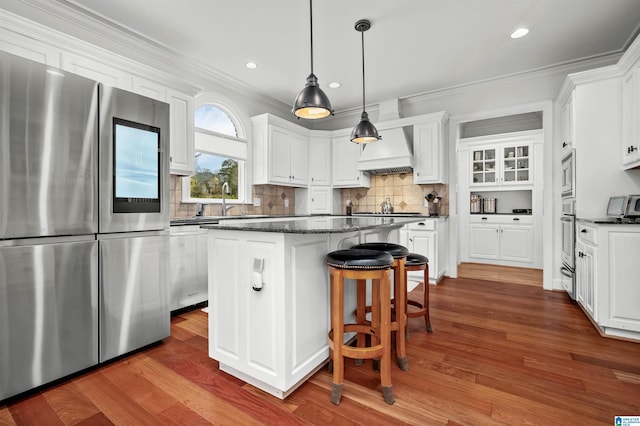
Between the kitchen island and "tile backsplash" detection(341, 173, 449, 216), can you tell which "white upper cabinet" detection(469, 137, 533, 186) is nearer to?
"tile backsplash" detection(341, 173, 449, 216)

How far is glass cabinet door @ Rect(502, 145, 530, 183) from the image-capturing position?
531 centimetres

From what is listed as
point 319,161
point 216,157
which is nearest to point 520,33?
point 319,161


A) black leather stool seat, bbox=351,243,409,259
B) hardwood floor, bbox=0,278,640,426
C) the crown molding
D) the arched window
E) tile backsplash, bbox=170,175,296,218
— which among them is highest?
the crown molding

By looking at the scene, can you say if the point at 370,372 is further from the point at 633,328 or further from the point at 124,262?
the point at 633,328

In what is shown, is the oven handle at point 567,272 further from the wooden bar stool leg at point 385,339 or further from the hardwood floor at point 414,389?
the wooden bar stool leg at point 385,339

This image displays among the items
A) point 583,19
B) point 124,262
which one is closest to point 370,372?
point 124,262

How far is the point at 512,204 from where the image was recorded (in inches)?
223

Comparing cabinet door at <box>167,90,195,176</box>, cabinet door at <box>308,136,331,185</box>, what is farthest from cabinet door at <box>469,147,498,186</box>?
cabinet door at <box>167,90,195,176</box>

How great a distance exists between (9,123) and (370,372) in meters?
2.47

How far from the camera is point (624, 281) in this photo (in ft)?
7.54

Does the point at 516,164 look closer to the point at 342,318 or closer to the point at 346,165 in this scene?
the point at 346,165

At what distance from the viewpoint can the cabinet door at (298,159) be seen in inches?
194

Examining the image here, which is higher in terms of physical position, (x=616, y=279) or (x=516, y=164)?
(x=516, y=164)

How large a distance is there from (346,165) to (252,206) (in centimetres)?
179
